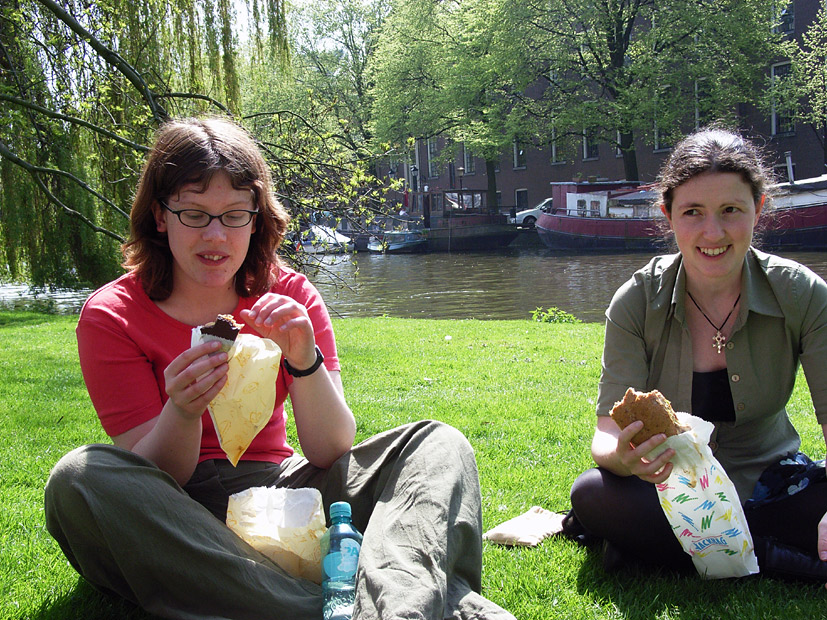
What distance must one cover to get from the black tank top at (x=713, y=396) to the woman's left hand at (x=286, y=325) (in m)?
1.32

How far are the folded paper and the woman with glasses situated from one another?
619 mm

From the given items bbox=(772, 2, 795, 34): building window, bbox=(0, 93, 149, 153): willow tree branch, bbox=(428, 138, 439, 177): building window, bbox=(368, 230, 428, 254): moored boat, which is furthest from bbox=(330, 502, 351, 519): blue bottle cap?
bbox=(428, 138, 439, 177): building window

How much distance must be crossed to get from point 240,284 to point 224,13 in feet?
20.6

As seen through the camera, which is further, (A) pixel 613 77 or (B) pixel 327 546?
(A) pixel 613 77

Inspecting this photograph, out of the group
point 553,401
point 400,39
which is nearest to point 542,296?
point 553,401

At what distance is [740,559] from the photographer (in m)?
2.26

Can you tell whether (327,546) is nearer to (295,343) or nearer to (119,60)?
(295,343)

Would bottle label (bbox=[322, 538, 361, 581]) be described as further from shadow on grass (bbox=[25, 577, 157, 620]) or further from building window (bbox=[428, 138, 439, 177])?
building window (bbox=[428, 138, 439, 177])

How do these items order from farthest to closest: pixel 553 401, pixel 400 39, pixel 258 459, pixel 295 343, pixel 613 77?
pixel 400 39 < pixel 613 77 < pixel 553 401 < pixel 258 459 < pixel 295 343

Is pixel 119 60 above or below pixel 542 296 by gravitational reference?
above

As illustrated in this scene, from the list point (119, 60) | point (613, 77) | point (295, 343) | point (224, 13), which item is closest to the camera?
point (295, 343)

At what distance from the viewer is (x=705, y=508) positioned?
221 cm

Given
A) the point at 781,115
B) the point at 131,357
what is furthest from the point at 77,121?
the point at 781,115

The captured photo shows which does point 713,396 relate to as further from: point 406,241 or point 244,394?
point 406,241
